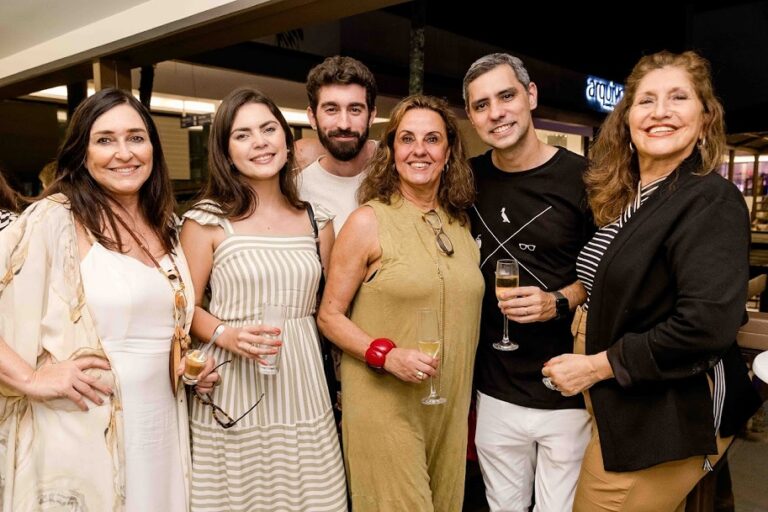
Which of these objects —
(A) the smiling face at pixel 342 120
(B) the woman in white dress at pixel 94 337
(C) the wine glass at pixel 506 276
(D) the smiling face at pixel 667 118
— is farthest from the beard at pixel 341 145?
(D) the smiling face at pixel 667 118

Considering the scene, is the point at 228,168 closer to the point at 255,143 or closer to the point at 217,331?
the point at 255,143

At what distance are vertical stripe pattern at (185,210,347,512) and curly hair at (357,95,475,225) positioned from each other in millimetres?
377

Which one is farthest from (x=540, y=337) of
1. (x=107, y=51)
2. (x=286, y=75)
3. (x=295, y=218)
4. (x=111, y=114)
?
(x=286, y=75)

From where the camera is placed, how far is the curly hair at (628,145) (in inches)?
68.2

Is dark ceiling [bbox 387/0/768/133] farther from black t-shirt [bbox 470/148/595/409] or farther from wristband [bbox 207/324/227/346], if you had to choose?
wristband [bbox 207/324/227/346]

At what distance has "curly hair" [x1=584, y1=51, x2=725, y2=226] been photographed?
1.73 metres

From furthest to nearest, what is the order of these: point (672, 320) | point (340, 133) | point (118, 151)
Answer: point (340, 133) < point (118, 151) < point (672, 320)

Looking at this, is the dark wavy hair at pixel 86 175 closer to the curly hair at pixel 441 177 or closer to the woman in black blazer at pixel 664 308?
the curly hair at pixel 441 177

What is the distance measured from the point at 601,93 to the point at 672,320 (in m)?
6.68

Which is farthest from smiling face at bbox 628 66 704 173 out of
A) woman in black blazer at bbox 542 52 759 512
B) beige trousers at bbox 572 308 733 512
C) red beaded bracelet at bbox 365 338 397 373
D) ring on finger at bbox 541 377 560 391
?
red beaded bracelet at bbox 365 338 397 373

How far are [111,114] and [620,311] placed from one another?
1.64m

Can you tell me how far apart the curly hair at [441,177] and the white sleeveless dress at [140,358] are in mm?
791

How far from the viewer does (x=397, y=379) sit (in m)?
1.95

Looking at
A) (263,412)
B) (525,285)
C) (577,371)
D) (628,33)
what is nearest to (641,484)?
(577,371)
